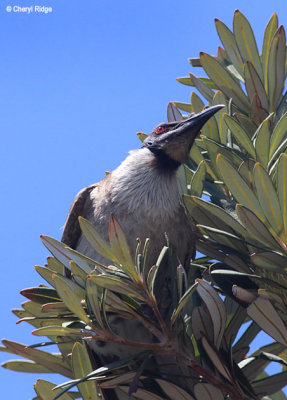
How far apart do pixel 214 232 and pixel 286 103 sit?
3.80 feet

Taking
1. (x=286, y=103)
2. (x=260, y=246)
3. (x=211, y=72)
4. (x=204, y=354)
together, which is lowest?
(x=204, y=354)

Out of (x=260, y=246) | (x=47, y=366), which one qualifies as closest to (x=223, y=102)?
(x=260, y=246)

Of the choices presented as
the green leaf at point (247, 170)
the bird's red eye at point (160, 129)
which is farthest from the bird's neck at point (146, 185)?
the green leaf at point (247, 170)

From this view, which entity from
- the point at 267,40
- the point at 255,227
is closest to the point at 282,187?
the point at 255,227

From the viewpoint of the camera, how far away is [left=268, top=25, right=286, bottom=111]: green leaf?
11.0 ft

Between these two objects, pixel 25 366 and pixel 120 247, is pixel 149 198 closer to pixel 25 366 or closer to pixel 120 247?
pixel 25 366

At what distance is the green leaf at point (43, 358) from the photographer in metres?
2.68

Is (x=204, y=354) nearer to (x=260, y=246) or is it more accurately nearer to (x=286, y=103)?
(x=260, y=246)

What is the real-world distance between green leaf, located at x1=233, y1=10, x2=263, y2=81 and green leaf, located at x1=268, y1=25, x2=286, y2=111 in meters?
0.09

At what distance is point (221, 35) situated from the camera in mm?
3590

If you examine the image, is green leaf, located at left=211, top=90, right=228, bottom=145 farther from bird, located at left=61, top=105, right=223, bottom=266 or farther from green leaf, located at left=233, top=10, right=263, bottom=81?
green leaf, located at left=233, top=10, right=263, bottom=81

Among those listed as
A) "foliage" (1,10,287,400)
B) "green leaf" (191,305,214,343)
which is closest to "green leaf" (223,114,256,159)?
"foliage" (1,10,287,400)

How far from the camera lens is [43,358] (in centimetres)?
281

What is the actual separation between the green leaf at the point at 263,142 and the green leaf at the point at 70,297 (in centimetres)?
101
